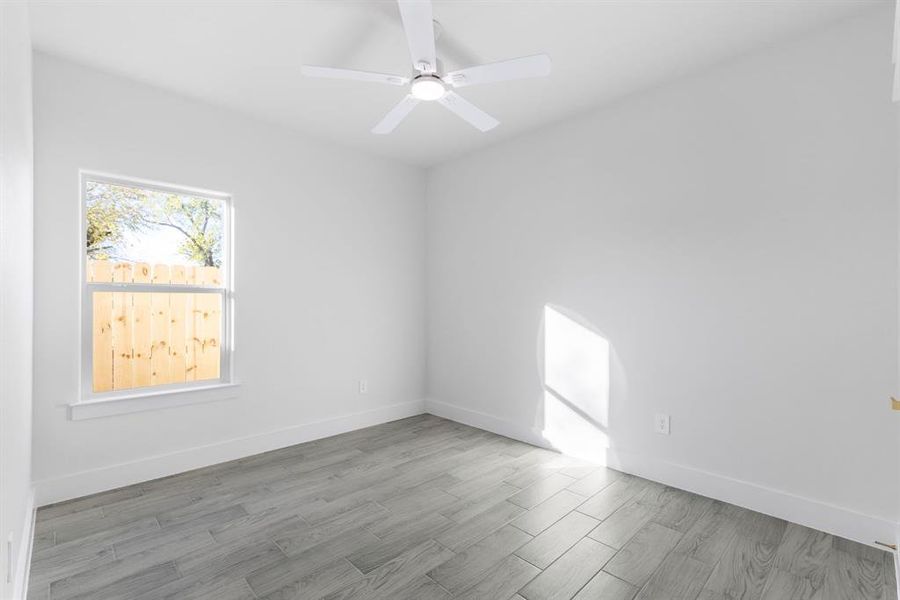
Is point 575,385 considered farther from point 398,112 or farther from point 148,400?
point 148,400

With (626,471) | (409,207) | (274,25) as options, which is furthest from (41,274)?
(626,471)

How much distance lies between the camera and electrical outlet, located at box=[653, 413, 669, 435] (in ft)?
9.14

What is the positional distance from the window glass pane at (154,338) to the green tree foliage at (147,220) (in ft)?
0.95

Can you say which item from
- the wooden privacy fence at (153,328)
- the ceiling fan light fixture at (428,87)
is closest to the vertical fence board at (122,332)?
the wooden privacy fence at (153,328)

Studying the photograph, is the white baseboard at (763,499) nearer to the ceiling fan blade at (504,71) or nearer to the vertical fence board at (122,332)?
the ceiling fan blade at (504,71)

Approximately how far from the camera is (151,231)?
2977 millimetres

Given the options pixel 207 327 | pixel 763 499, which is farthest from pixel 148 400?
pixel 763 499

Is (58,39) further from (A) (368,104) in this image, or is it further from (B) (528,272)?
(B) (528,272)

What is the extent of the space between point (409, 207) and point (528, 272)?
1.50 meters

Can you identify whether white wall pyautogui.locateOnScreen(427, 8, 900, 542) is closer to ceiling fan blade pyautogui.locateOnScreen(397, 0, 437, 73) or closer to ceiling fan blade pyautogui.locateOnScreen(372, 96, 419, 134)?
ceiling fan blade pyautogui.locateOnScreen(372, 96, 419, 134)

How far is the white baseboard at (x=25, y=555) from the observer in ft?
5.49

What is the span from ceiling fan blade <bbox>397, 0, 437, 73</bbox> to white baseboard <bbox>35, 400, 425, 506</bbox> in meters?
2.83

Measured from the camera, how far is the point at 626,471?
298 centimetres

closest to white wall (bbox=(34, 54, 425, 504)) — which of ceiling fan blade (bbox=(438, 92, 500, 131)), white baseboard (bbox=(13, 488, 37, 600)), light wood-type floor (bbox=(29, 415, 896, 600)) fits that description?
white baseboard (bbox=(13, 488, 37, 600))
